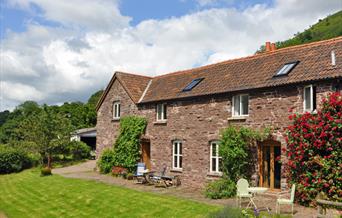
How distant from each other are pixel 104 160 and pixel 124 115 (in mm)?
3682

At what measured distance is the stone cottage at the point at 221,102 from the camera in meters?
15.6

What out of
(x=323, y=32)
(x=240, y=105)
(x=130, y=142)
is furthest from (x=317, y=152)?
(x=323, y=32)

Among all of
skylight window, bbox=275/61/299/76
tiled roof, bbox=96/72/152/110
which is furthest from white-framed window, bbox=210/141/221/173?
tiled roof, bbox=96/72/152/110

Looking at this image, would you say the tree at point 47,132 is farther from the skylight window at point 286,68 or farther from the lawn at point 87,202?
the skylight window at point 286,68

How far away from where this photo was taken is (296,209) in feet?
45.1

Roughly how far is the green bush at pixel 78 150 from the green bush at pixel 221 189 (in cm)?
2377

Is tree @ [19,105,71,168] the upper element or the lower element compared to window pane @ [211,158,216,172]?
upper

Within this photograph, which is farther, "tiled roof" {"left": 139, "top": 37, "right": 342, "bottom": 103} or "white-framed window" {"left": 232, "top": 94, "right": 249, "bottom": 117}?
"white-framed window" {"left": 232, "top": 94, "right": 249, "bottom": 117}

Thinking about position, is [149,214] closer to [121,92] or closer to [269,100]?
[269,100]

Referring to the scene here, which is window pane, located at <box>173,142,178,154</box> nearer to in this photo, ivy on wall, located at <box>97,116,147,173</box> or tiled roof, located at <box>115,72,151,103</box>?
ivy on wall, located at <box>97,116,147,173</box>

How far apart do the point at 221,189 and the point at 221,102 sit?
447cm

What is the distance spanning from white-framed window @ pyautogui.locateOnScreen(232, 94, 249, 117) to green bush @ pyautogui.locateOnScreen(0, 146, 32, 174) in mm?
24030

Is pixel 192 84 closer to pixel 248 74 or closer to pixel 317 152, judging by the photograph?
pixel 248 74

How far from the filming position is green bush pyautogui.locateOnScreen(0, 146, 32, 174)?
109 ft
